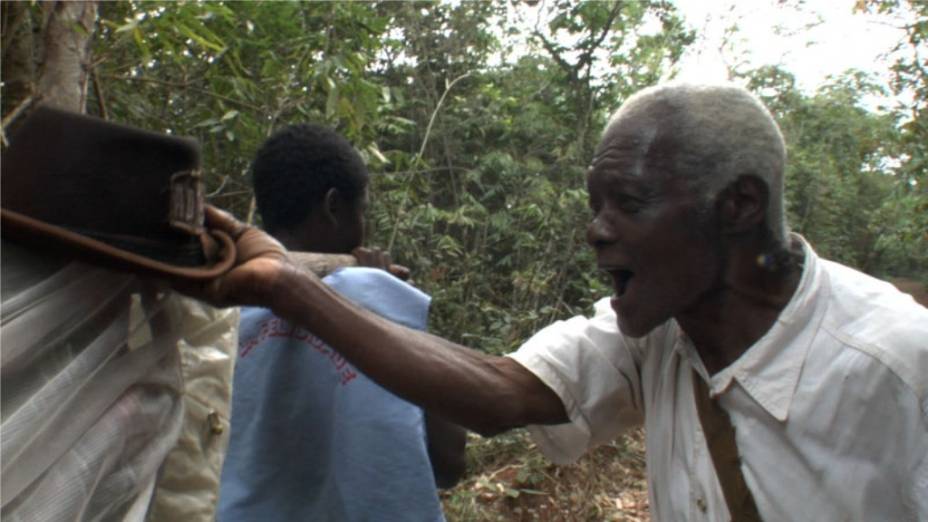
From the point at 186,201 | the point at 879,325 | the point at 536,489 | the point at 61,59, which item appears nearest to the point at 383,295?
the point at 186,201

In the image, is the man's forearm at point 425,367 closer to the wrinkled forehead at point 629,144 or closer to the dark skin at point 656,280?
the dark skin at point 656,280

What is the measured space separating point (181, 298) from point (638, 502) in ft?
14.2

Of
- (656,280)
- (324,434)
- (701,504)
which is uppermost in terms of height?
(656,280)

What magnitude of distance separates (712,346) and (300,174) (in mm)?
1007

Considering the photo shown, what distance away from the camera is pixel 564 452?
1.94 meters

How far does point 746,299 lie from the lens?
5.73 ft

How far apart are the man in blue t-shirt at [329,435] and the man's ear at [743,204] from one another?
624 mm

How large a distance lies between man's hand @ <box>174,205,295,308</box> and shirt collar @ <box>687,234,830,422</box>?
0.76 m

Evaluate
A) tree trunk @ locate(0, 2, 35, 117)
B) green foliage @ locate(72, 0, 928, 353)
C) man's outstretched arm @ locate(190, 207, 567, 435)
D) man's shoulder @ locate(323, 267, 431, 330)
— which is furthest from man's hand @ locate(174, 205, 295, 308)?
green foliage @ locate(72, 0, 928, 353)

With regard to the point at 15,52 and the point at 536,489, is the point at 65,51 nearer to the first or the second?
the point at 15,52

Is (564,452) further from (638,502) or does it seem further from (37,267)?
(638,502)

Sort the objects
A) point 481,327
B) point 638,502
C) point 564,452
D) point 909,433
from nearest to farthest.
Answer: point 909,433, point 564,452, point 638,502, point 481,327

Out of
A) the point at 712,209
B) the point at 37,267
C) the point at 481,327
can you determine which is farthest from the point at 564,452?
the point at 481,327

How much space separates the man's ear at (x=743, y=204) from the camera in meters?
1.70
